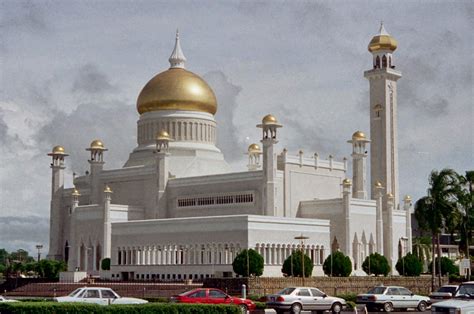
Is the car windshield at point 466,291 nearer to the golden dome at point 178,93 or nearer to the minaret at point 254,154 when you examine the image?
the minaret at point 254,154

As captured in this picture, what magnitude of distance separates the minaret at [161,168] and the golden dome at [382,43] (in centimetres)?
2035

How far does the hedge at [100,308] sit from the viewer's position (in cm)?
2597

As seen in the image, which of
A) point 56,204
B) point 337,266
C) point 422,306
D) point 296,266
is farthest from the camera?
point 56,204

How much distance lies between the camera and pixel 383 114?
75688 mm

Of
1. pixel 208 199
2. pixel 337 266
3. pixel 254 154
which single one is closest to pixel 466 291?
pixel 337 266

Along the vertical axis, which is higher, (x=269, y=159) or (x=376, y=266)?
(x=269, y=159)

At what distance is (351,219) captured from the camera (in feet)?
220

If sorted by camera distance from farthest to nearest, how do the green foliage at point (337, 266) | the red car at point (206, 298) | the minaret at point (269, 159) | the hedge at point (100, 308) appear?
1. the minaret at point (269, 159)
2. the green foliage at point (337, 266)
3. the red car at point (206, 298)
4. the hedge at point (100, 308)

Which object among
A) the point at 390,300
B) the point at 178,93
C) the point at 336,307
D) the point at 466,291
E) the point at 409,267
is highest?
the point at 178,93

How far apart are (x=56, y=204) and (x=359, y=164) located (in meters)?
29.8

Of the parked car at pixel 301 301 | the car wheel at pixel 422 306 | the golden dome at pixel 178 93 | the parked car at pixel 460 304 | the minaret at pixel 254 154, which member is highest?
the golden dome at pixel 178 93

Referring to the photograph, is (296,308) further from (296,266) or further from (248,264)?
(296,266)

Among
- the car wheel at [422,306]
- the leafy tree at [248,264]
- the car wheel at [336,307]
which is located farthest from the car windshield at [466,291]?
the leafy tree at [248,264]

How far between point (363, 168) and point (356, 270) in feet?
32.2
